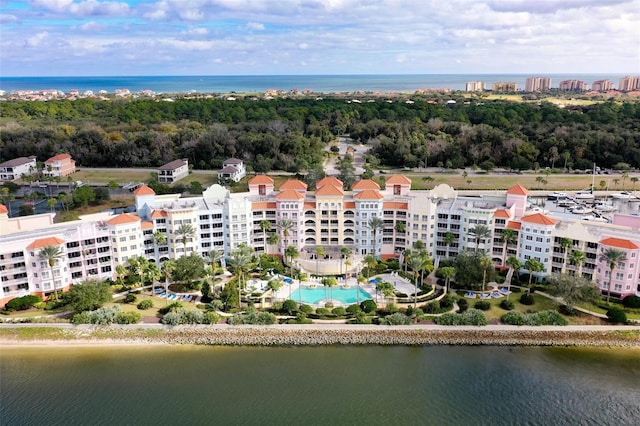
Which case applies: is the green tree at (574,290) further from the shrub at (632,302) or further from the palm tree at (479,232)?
the palm tree at (479,232)

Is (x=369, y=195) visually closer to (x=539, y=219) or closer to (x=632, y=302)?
(x=539, y=219)

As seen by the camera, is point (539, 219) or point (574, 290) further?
point (539, 219)

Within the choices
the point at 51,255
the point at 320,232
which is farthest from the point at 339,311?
the point at 51,255

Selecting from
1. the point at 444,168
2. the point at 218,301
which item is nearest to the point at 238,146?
the point at 444,168

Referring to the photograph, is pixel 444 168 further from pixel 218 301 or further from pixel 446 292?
pixel 218 301

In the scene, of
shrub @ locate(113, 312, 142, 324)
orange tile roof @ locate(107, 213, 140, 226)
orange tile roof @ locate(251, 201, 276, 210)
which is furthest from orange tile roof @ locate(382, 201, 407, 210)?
shrub @ locate(113, 312, 142, 324)

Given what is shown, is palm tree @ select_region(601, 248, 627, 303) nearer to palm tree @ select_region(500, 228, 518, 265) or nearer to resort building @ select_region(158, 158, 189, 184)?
palm tree @ select_region(500, 228, 518, 265)

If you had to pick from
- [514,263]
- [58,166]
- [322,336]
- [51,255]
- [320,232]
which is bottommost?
[322,336]
